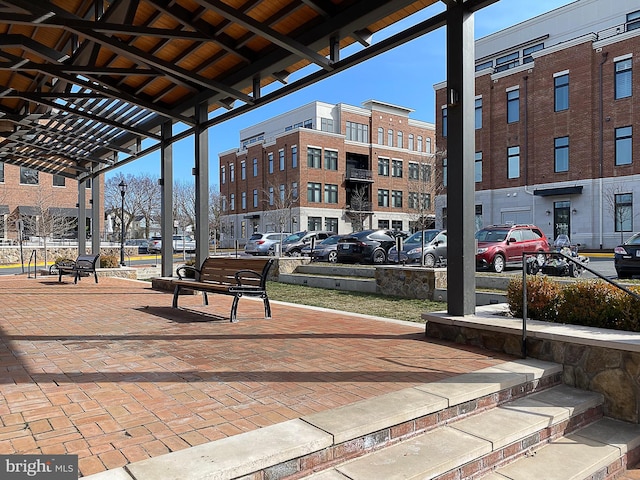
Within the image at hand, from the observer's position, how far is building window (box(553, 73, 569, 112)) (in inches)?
1236

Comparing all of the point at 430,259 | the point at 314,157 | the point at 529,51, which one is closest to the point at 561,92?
the point at 529,51

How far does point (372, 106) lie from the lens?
2093 inches

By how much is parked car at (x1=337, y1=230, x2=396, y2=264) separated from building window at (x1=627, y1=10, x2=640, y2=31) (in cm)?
2401

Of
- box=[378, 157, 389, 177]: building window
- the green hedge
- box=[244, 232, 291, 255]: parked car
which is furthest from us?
box=[378, 157, 389, 177]: building window

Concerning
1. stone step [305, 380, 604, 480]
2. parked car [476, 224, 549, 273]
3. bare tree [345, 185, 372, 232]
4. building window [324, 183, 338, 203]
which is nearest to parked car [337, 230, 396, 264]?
parked car [476, 224, 549, 273]

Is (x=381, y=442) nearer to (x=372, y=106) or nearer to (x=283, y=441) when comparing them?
(x=283, y=441)

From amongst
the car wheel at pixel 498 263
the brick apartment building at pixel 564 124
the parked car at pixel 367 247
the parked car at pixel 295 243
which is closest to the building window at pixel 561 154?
the brick apartment building at pixel 564 124

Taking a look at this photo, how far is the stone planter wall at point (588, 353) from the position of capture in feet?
14.0

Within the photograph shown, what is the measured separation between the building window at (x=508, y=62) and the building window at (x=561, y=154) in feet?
26.6

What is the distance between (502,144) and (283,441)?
3598 centimetres

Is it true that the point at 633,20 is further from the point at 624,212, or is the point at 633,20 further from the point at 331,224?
the point at 331,224

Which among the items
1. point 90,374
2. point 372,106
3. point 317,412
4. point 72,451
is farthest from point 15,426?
point 372,106

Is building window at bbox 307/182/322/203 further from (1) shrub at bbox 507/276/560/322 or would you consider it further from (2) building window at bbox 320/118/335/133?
(1) shrub at bbox 507/276/560/322

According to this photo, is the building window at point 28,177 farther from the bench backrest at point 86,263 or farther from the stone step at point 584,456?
the stone step at point 584,456
